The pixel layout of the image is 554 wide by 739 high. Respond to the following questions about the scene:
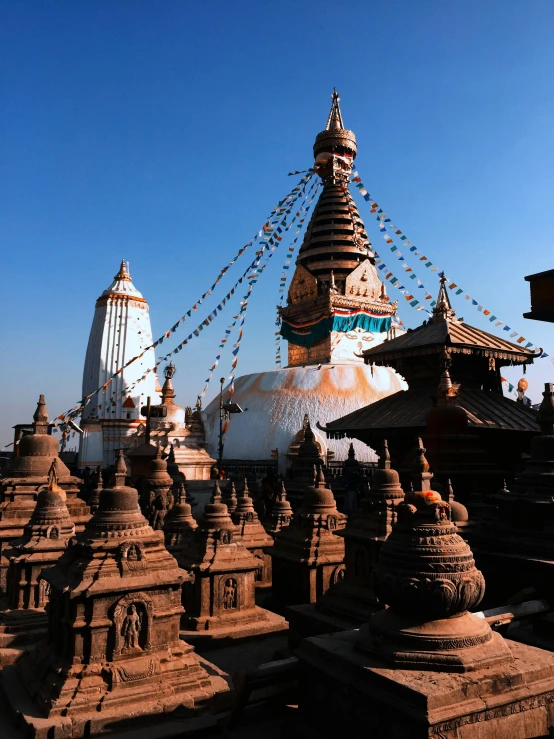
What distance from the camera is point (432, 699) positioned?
8.66 ft

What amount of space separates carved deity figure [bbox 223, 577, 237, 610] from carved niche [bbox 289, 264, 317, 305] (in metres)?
23.6

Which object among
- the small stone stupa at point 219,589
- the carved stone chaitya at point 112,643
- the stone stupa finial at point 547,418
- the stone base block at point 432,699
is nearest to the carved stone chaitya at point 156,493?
the small stone stupa at point 219,589

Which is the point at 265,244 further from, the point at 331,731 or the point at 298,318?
the point at 331,731

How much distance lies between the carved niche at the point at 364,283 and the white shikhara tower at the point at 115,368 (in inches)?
488

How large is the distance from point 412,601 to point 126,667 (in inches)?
111

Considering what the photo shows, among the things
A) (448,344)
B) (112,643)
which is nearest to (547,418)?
(112,643)

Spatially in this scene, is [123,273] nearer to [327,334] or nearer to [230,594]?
[327,334]

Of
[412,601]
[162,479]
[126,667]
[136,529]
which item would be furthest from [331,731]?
[162,479]

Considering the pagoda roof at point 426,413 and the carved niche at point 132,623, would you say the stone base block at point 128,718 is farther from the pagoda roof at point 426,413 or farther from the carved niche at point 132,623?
the pagoda roof at point 426,413

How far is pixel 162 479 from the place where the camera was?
13.0 meters

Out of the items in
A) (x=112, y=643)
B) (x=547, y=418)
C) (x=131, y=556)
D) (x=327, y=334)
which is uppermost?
(x=327, y=334)

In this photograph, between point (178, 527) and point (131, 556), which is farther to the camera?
point (178, 527)

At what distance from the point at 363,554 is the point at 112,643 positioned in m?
2.78

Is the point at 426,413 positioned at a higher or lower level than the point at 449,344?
lower
